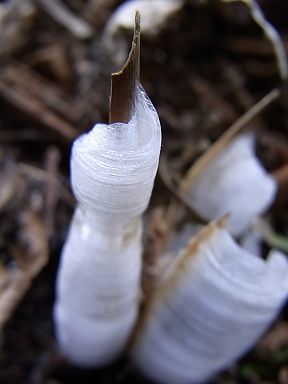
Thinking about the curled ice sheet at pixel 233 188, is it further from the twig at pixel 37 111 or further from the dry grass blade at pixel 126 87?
the dry grass blade at pixel 126 87

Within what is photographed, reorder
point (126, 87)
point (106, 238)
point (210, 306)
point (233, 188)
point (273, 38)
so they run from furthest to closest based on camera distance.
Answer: point (273, 38) < point (233, 188) < point (210, 306) < point (106, 238) < point (126, 87)

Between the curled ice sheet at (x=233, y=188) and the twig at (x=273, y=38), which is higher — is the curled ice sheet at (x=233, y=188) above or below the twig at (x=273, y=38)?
below

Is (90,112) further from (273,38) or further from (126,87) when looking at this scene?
(126,87)

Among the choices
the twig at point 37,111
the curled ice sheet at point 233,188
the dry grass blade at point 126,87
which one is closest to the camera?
the dry grass blade at point 126,87

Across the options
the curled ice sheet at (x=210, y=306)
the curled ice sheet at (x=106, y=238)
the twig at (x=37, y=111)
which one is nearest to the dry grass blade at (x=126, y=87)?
the curled ice sheet at (x=106, y=238)

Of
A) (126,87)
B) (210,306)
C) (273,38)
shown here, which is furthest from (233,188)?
(126,87)

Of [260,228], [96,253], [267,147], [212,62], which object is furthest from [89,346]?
[212,62]

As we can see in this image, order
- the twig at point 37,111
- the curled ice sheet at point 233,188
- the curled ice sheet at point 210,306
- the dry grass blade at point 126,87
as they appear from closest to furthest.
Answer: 1. the dry grass blade at point 126,87
2. the curled ice sheet at point 210,306
3. the curled ice sheet at point 233,188
4. the twig at point 37,111

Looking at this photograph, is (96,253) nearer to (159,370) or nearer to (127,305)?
(127,305)
